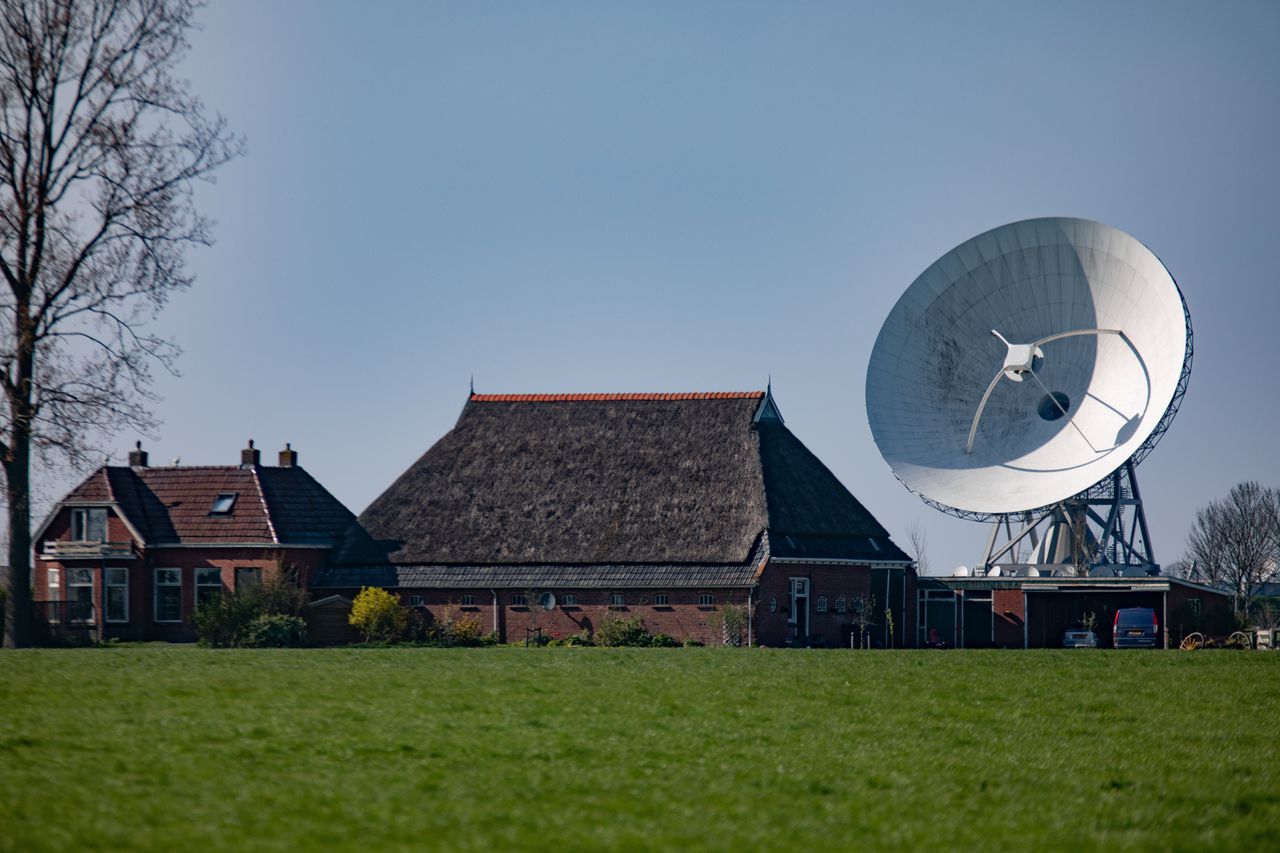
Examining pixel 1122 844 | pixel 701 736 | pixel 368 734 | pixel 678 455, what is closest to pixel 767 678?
pixel 701 736

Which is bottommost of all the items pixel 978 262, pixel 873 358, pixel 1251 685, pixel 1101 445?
pixel 1251 685

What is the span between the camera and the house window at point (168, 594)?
184 feet

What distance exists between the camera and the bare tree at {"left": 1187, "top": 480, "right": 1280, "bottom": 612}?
92188 millimetres

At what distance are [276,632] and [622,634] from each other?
12262 mm

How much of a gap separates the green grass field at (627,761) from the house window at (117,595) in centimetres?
2855

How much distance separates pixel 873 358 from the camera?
54406 mm

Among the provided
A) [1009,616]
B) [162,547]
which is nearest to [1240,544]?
[1009,616]

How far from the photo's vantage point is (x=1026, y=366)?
52.0m

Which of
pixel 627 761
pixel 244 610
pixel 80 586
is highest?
pixel 627 761

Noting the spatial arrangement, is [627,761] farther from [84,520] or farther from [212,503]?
[84,520]

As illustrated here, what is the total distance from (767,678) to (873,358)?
2847 cm

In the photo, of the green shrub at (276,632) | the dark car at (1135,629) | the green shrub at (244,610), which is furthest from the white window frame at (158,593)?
the dark car at (1135,629)

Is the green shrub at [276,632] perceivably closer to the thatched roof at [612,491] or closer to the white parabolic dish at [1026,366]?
the thatched roof at [612,491]

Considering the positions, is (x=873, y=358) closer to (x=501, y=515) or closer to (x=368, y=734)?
(x=501, y=515)
